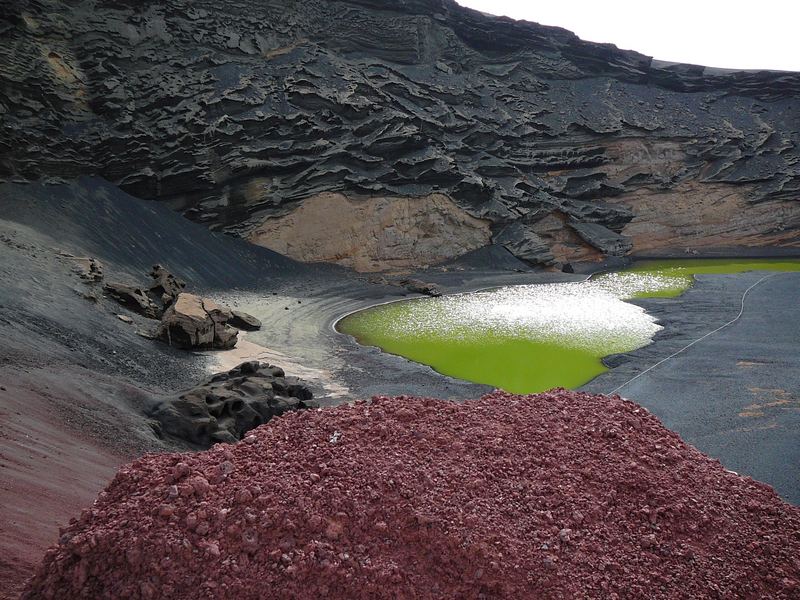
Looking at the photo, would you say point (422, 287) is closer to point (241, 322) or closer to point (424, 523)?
point (241, 322)

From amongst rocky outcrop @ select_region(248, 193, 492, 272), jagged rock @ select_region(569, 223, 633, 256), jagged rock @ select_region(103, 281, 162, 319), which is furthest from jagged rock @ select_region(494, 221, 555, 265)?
jagged rock @ select_region(103, 281, 162, 319)

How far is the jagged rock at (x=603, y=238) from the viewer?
35.7m

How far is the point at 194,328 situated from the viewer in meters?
15.3

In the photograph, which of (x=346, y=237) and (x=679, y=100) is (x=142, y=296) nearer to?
(x=346, y=237)

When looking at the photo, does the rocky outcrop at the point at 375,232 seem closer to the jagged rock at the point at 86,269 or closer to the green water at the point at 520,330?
the green water at the point at 520,330

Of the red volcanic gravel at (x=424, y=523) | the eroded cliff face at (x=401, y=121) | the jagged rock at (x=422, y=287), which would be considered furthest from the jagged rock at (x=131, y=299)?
the red volcanic gravel at (x=424, y=523)

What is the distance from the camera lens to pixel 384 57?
35344 mm

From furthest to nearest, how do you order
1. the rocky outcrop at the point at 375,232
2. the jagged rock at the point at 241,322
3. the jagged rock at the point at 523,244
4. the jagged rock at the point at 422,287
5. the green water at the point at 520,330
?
the jagged rock at the point at 523,244
the rocky outcrop at the point at 375,232
the jagged rock at the point at 422,287
the jagged rock at the point at 241,322
the green water at the point at 520,330

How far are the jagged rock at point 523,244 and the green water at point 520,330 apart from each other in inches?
153

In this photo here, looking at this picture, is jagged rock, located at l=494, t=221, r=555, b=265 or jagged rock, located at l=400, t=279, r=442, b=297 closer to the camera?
jagged rock, located at l=400, t=279, r=442, b=297

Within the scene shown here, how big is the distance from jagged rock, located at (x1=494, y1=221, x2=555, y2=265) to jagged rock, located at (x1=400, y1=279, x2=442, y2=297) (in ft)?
24.9

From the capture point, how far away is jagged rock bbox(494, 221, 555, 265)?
3284cm

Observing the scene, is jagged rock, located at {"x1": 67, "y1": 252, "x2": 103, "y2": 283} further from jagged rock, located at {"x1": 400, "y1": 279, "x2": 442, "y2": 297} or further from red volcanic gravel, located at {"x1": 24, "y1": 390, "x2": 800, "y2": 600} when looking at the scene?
red volcanic gravel, located at {"x1": 24, "y1": 390, "x2": 800, "y2": 600}

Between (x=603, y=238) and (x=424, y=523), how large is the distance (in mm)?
34556
